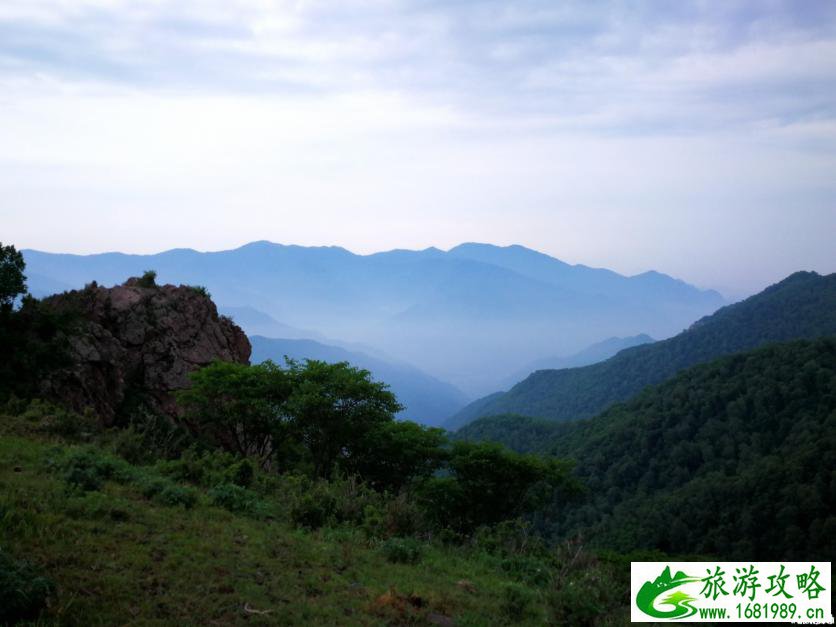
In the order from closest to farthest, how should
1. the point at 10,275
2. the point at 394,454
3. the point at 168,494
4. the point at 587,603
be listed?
the point at 587,603 → the point at 168,494 → the point at 10,275 → the point at 394,454

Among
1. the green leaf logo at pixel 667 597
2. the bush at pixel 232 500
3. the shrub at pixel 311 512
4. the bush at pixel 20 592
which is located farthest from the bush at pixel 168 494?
the green leaf logo at pixel 667 597

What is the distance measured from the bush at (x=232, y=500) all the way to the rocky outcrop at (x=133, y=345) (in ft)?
39.9

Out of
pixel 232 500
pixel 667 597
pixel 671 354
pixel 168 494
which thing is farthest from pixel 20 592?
pixel 671 354

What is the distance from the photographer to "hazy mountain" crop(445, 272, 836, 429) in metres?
141

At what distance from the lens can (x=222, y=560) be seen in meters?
7.07

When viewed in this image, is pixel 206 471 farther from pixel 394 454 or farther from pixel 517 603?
pixel 394 454

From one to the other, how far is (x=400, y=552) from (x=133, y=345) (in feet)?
65.2

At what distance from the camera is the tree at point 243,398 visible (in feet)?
69.6

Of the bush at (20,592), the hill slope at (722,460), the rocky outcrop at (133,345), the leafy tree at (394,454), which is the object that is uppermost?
the rocky outcrop at (133,345)

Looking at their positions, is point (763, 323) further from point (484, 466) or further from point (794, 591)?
point (794, 591)

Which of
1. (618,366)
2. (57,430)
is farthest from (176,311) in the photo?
(618,366)

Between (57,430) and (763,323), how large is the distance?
172138mm

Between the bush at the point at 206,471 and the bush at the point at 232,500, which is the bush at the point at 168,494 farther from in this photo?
the bush at the point at 206,471

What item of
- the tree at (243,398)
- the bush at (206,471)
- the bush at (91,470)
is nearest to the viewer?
the bush at (91,470)
